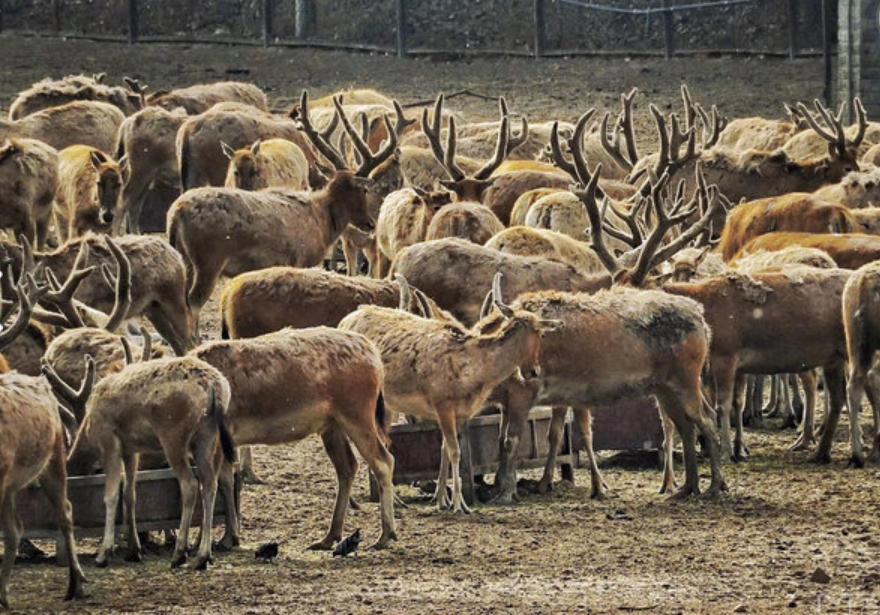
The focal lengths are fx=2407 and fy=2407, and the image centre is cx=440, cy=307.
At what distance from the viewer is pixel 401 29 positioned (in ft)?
133

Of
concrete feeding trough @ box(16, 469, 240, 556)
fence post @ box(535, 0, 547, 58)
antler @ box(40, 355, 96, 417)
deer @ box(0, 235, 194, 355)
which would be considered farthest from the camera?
fence post @ box(535, 0, 547, 58)

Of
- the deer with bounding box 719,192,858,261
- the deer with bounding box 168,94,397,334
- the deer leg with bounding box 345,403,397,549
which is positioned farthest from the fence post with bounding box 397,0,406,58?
the deer leg with bounding box 345,403,397,549

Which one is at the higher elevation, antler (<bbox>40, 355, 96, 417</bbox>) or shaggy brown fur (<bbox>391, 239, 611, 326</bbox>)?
shaggy brown fur (<bbox>391, 239, 611, 326</bbox>)

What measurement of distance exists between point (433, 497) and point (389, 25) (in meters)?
26.5

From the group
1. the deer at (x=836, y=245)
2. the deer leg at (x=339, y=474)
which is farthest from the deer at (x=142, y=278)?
the deer at (x=836, y=245)

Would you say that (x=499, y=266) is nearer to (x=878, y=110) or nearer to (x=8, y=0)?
(x=878, y=110)

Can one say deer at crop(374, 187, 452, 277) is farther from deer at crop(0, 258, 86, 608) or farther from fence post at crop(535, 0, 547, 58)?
fence post at crop(535, 0, 547, 58)

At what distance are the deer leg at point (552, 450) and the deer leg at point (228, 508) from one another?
262 centimetres

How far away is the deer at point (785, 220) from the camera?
21.2 meters

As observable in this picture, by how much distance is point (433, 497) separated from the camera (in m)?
15.5

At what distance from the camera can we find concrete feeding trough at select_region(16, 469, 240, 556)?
44.3ft

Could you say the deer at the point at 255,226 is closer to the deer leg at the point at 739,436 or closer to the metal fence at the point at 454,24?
the deer leg at the point at 739,436

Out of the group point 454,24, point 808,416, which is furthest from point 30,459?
point 454,24

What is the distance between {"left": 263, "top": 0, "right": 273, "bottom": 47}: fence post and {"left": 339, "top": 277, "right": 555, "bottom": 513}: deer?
2584cm
